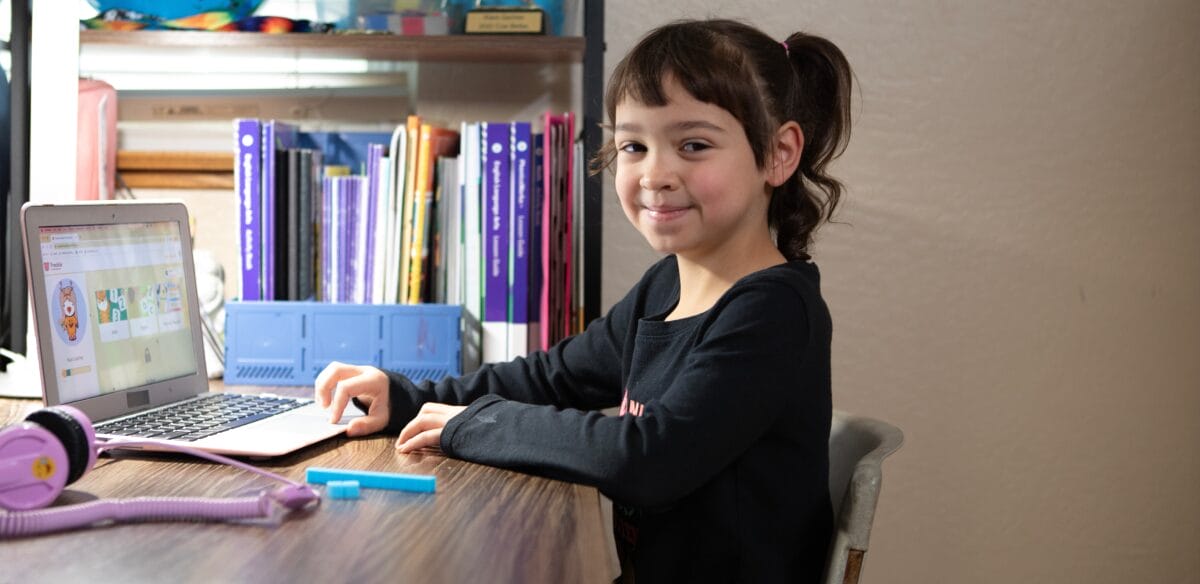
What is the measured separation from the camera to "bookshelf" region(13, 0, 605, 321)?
1497mm

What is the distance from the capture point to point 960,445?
203 cm

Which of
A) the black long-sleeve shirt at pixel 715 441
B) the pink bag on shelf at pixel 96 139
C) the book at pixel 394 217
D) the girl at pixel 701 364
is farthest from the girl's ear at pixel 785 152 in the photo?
the pink bag on shelf at pixel 96 139

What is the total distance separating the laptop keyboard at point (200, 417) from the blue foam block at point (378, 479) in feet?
0.64

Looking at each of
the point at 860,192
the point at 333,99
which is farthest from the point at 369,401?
the point at 860,192

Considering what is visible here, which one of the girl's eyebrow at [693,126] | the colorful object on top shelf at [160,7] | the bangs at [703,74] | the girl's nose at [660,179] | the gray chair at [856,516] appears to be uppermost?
the colorful object on top shelf at [160,7]

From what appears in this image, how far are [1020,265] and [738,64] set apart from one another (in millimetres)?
1031

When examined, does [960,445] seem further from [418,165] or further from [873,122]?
[418,165]

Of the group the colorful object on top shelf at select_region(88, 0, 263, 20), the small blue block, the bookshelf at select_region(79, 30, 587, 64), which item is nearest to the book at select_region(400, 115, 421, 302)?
the bookshelf at select_region(79, 30, 587, 64)

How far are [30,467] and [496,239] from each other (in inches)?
34.9

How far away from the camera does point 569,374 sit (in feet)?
4.51

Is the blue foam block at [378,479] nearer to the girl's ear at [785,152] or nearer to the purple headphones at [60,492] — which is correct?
the purple headphones at [60,492]

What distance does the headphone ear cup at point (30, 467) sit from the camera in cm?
80

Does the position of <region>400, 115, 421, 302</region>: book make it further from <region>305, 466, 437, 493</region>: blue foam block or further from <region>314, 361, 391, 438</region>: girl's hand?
<region>305, 466, 437, 493</region>: blue foam block

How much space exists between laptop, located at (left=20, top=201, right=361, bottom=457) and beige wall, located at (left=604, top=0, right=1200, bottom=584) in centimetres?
81
